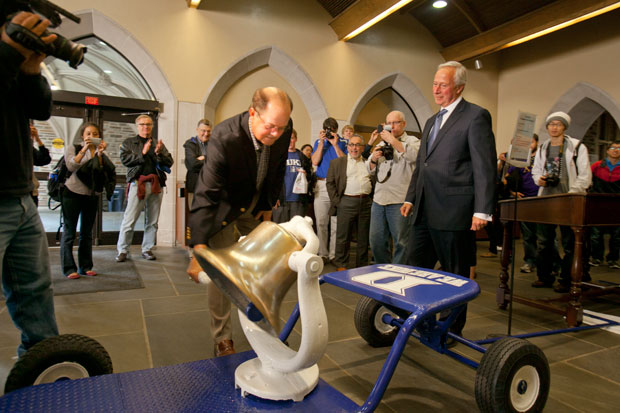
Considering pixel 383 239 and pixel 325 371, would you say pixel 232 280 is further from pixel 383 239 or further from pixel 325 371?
pixel 383 239

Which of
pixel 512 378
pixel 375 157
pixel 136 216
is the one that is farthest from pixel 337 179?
pixel 512 378

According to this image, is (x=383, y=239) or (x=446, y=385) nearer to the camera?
(x=446, y=385)

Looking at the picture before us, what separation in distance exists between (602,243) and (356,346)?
16.5 feet

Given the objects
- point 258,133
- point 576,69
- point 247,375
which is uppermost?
point 576,69

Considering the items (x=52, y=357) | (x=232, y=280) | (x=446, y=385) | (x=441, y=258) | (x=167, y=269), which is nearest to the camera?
(x=232, y=280)

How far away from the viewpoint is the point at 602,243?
5.59 meters

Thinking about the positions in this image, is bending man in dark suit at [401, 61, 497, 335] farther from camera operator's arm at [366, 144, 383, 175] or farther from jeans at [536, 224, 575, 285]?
jeans at [536, 224, 575, 285]

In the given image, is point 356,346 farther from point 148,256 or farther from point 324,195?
point 148,256

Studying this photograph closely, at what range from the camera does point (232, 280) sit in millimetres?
1179

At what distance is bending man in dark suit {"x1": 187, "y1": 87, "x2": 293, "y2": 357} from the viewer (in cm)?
159

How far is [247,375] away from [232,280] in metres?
0.41

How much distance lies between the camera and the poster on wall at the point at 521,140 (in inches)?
96.0

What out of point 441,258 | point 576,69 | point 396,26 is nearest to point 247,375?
point 441,258

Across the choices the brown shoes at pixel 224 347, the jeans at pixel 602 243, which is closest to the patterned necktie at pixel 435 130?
the brown shoes at pixel 224 347
